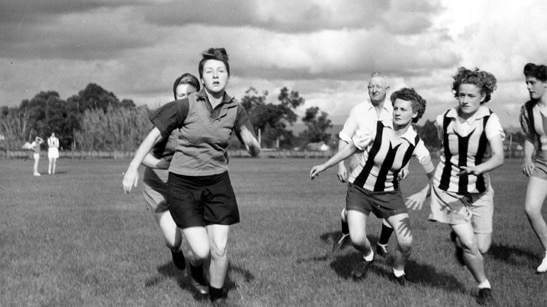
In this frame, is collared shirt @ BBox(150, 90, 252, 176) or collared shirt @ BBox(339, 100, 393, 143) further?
collared shirt @ BBox(339, 100, 393, 143)

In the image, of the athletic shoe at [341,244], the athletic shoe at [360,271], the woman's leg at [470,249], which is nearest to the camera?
the woman's leg at [470,249]

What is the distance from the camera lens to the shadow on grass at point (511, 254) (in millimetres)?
8180

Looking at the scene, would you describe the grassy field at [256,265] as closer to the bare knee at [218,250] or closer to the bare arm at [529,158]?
the bare knee at [218,250]

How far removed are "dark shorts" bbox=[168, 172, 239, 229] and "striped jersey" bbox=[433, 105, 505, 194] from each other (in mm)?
2206

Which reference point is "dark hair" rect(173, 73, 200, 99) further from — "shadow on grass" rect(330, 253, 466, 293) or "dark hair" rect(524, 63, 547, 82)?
"dark hair" rect(524, 63, 547, 82)

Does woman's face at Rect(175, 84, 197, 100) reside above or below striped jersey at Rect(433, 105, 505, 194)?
above

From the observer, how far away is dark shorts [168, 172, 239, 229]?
18.5 ft

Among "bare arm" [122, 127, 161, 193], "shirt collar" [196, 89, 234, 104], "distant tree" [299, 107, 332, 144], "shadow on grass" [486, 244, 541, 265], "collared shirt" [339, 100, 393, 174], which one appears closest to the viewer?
"bare arm" [122, 127, 161, 193]

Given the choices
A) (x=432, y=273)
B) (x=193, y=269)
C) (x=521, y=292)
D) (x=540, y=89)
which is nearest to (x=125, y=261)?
(x=193, y=269)

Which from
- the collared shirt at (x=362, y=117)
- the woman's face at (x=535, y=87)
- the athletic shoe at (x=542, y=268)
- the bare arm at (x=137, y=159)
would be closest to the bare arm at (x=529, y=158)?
the woman's face at (x=535, y=87)

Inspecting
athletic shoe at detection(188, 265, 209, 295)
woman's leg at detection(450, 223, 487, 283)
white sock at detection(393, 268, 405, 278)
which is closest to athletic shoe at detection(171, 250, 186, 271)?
athletic shoe at detection(188, 265, 209, 295)

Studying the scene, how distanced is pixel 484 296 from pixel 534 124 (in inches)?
97.2

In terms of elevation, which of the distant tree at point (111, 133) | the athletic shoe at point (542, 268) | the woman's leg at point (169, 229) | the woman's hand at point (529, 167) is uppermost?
the woman's hand at point (529, 167)

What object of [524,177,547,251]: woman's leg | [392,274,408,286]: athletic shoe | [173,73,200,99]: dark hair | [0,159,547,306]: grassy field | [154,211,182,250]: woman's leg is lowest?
[0,159,547,306]: grassy field
